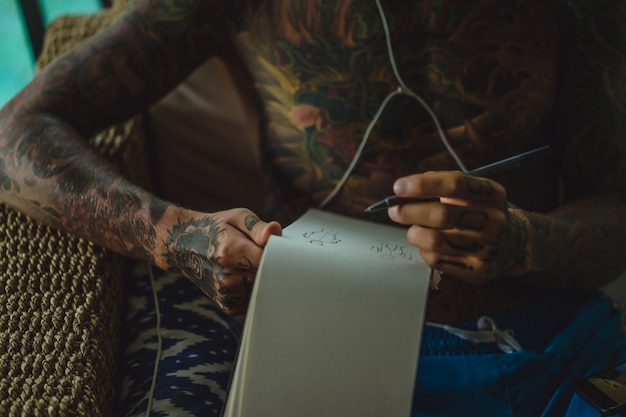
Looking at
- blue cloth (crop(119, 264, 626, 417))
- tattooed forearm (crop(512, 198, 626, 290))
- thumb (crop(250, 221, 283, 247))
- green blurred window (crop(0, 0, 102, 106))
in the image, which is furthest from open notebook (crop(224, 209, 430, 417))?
green blurred window (crop(0, 0, 102, 106))

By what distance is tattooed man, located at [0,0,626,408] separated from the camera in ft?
2.59

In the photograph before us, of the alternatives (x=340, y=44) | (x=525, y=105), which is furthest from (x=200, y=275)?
(x=525, y=105)

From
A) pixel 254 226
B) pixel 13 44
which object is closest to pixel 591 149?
pixel 254 226

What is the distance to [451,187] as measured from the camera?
0.57m

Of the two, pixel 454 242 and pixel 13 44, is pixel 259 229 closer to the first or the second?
pixel 454 242

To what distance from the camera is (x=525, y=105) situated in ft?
2.73

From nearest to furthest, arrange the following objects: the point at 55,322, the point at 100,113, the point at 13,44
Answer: the point at 55,322 < the point at 100,113 < the point at 13,44

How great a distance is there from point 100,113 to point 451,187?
555 mm

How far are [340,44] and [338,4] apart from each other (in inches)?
2.1

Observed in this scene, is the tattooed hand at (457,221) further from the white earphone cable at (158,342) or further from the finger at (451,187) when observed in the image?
the white earphone cable at (158,342)

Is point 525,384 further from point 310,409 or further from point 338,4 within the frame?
point 338,4

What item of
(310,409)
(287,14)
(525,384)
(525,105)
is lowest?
(525,384)

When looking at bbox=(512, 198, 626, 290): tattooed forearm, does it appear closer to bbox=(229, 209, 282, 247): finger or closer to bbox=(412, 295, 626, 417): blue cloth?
bbox=(412, 295, 626, 417): blue cloth

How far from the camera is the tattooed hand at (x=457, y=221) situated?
1.86ft
